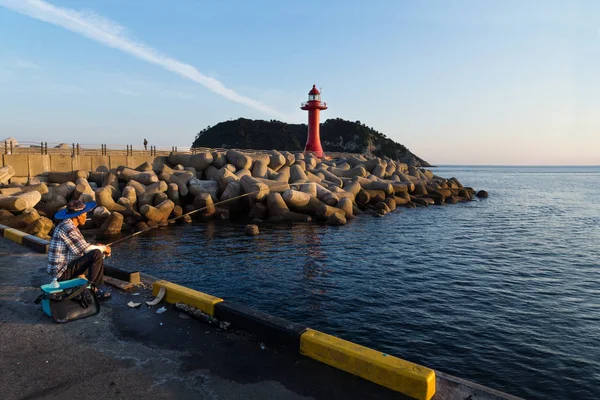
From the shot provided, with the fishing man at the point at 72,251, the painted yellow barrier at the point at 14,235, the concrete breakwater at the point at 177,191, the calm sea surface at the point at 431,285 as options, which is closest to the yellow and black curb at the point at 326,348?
the fishing man at the point at 72,251

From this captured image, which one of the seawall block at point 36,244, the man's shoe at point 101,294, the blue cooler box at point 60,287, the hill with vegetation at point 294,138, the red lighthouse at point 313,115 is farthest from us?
the hill with vegetation at point 294,138

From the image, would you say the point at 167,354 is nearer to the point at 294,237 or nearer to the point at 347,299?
the point at 347,299

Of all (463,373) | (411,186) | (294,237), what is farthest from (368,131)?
(463,373)

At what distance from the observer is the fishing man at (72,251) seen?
16.9 ft

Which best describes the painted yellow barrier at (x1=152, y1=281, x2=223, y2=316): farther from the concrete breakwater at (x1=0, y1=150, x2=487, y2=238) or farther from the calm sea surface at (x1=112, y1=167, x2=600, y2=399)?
the concrete breakwater at (x1=0, y1=150, x2=487, y2=238)

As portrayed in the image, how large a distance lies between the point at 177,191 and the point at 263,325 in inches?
588

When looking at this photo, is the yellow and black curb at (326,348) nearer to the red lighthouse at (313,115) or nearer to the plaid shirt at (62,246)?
the plaid shirt at (62,246)

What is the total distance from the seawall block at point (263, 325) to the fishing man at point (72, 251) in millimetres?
1869

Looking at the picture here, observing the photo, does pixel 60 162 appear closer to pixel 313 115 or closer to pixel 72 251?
pixel 72 251

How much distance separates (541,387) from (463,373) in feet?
3.37

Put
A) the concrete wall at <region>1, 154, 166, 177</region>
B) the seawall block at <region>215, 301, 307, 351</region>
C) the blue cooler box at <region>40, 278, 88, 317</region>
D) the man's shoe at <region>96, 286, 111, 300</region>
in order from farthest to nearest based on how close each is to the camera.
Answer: the concrete wall at <region>1, 154, 166, 177</region> < the man's shoe at <region>96, 286, 111, 300</region> < the blue cooler box at <region>40, 278, 88, 317</region> < the seawall block at <region>215, 301, 307, 351</region>

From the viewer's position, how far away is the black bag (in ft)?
16.1

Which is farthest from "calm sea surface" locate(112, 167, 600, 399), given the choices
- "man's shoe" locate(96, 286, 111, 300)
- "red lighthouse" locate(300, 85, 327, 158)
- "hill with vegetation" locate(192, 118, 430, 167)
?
"hill with vegetation" locate(192, 118, 430, 167)

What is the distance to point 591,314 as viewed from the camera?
821cm
